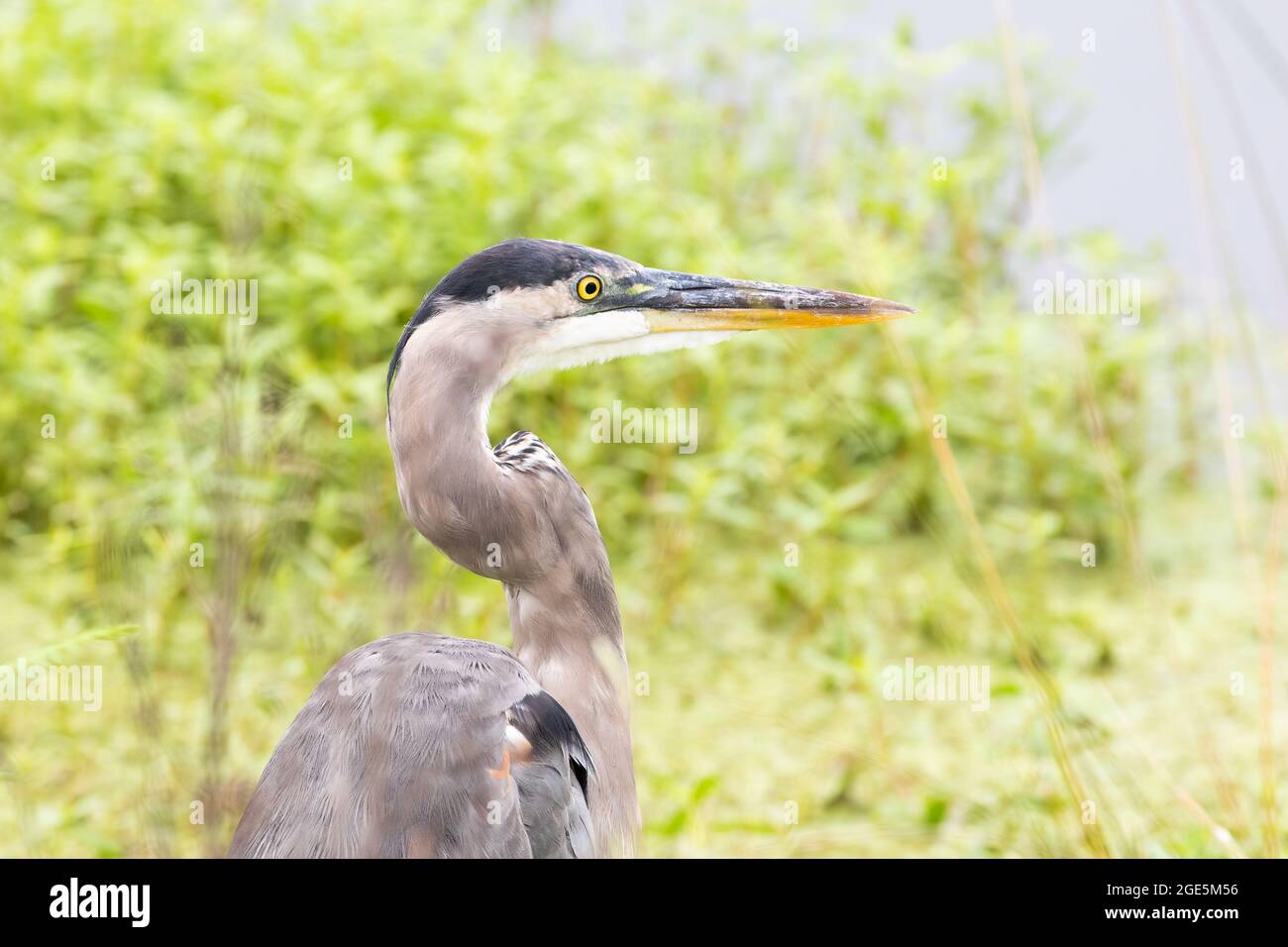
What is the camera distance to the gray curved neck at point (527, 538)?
5.64ft

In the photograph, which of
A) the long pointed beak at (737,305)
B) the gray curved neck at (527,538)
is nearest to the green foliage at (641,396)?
the gray curved neck at (527,538)

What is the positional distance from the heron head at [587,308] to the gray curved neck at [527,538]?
0.05 metres

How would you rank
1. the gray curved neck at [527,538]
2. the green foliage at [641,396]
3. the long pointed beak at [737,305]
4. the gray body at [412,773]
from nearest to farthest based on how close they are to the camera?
the gray body at [412,773] → the gray curved neck at [527,538] → the long pointed beak at [737,305] → the green foliage at [641,396]

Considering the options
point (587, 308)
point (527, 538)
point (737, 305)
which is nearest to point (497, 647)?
point (527, 538)

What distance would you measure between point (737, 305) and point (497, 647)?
56 centimetres

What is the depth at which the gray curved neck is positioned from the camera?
1.72 metres

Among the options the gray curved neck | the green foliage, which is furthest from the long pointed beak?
the green foliage

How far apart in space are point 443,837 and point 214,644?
38cm

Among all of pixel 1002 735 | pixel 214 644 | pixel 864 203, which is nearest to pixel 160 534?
pixel 214 644

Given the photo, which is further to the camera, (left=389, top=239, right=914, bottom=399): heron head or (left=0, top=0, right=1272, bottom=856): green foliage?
(left=0, top=0, right=1272, bottom=856): green foliage

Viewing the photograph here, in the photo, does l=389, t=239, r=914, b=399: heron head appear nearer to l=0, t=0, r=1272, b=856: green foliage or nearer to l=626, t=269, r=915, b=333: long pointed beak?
l=626, t=269, r=915, b=333: long pointed beak

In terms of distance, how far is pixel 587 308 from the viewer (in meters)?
1.84

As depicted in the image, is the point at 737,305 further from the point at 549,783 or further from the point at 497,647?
the point at 549,783

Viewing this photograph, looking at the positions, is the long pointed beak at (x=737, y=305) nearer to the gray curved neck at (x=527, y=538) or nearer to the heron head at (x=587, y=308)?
the heron head at (x=587, y=308)
